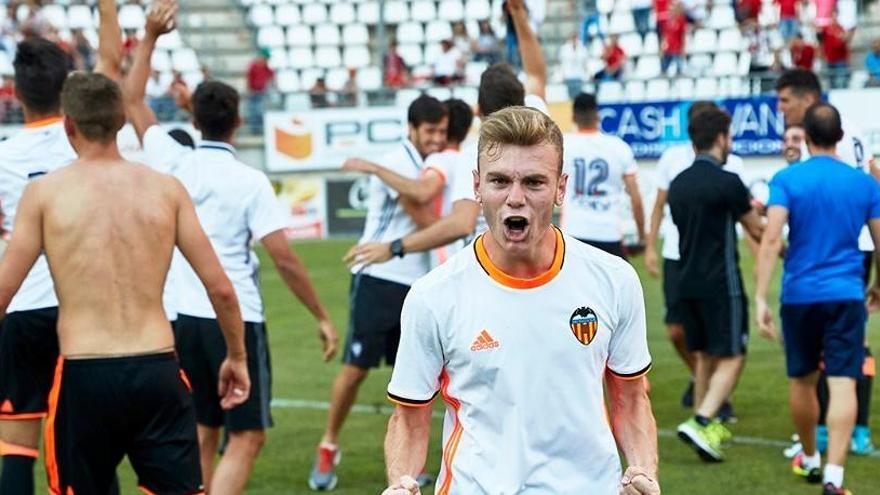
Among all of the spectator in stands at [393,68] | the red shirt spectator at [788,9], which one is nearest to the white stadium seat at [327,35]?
the spectator in stands at [393,68]

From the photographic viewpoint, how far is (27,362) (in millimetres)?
7188

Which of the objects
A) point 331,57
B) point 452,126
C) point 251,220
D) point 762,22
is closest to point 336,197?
point 331,57

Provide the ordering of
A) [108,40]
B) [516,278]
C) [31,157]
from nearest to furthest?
[516,278], [31,157], [108,40]

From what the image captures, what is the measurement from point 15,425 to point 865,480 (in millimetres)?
4640

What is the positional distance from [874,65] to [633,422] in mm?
20152

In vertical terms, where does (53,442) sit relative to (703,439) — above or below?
above

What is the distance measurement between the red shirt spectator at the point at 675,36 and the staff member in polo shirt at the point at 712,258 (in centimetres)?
1591

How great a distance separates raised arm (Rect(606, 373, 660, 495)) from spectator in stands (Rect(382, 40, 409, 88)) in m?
23.4

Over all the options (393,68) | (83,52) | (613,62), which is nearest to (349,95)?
(393,68)

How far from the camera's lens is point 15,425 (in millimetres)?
7121

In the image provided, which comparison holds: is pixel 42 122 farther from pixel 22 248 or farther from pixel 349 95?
pixel 349 95

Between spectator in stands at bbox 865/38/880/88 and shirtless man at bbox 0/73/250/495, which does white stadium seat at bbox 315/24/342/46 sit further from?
shirtless man at bbox 0/73/250/495

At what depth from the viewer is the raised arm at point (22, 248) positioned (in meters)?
6.02

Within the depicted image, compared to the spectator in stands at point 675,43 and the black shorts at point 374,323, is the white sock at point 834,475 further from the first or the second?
the spectator in stands at point 675,43
